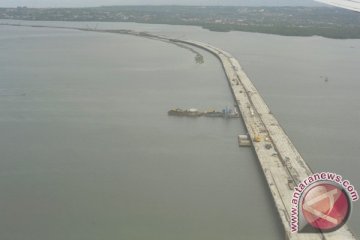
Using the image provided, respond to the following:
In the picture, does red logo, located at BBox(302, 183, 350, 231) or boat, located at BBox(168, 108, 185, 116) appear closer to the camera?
red logo, located at BBox(302, 183, 350, 231)

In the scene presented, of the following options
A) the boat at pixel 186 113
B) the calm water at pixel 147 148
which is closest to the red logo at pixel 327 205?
the calm water at pixel 147 148

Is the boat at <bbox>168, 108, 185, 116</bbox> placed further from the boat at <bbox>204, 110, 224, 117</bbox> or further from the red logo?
the red logo

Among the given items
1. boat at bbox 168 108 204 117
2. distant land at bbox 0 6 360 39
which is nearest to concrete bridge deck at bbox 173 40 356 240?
boat at bbox 168 108 204 117

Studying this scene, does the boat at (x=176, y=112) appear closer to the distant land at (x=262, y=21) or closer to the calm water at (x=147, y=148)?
the calm water at (x=147, y=148)

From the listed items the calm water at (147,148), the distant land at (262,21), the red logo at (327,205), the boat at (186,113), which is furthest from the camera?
the distant land at (262,21)

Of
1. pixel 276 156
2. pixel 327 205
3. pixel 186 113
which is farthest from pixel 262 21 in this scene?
pixel 327 205

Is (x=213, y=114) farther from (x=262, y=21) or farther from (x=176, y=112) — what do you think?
(x=262, y=21)
